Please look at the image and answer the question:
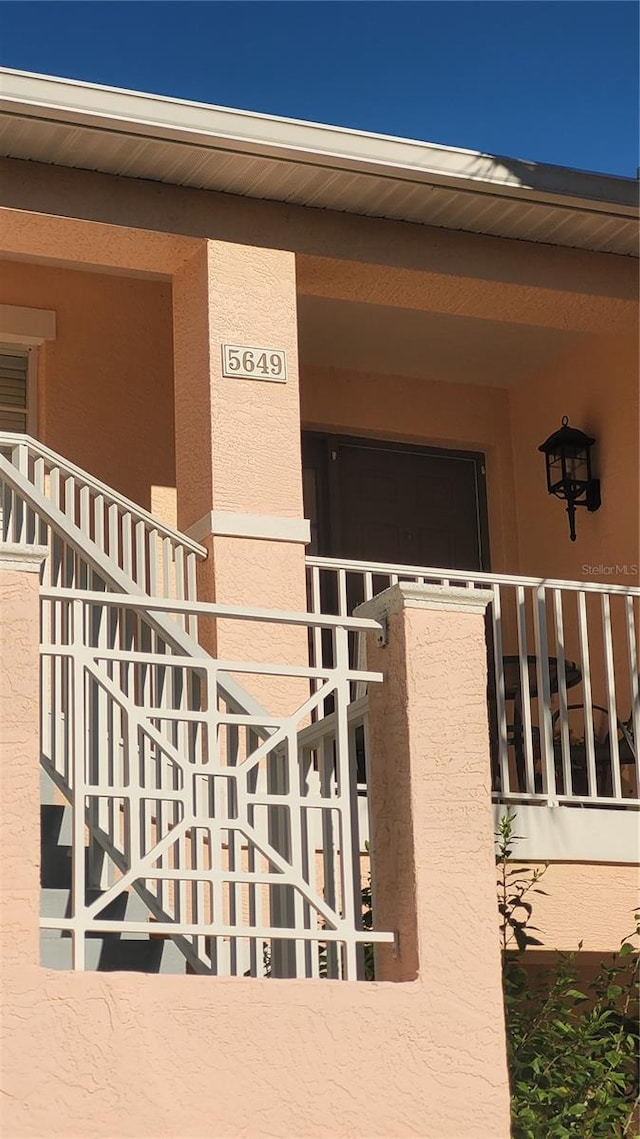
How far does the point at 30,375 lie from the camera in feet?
32.1

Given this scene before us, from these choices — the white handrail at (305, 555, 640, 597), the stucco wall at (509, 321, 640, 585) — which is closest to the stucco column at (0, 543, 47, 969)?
the white handrail at (305, 555, 640, 597)

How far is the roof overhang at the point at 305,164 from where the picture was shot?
7586 millimetres

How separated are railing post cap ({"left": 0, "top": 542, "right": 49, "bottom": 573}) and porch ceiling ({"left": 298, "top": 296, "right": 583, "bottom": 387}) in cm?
554

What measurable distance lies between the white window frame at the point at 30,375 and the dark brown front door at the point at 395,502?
191 centimetres

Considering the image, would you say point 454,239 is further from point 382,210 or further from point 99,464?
point 99,464

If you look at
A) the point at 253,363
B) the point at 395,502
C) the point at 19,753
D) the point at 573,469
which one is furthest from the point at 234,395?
the point at 19,753

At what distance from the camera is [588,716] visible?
769cm

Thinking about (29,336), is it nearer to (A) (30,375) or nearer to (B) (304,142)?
(A) (30,375)

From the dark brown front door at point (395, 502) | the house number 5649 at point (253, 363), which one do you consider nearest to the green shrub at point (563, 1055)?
the house number 5649 at point (253, 363)

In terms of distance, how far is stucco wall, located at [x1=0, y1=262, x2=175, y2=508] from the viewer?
31.8 feet

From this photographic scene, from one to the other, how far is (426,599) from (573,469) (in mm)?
5455

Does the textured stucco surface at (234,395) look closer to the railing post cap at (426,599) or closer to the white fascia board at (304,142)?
the white fascia board at (304,142)

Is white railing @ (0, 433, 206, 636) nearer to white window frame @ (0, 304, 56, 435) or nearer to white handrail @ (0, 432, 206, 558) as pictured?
white handrail @ (0, 432, 206, 558)

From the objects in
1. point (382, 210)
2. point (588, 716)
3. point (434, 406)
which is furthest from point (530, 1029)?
point (434, 406)
